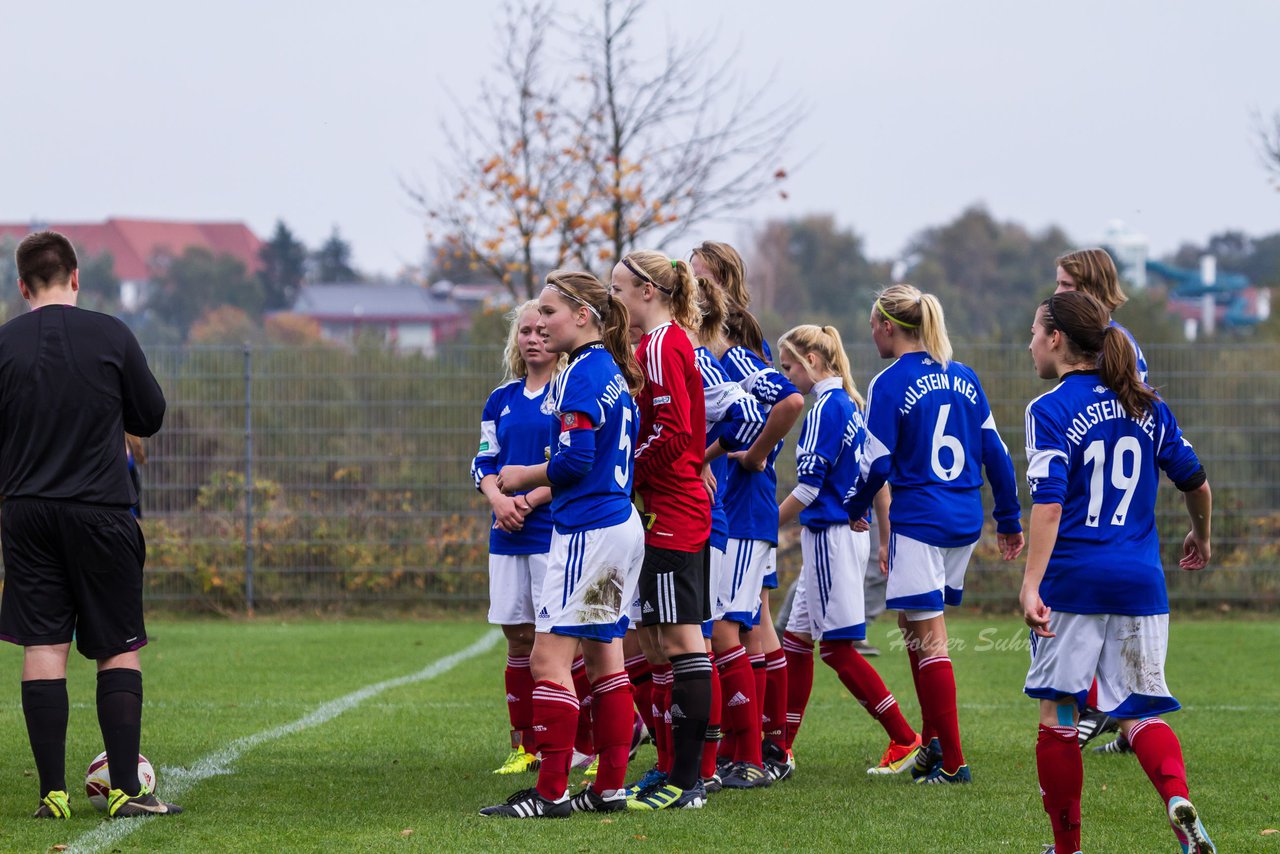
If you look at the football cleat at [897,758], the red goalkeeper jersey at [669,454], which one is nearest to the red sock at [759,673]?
the football cleat at [897,758]

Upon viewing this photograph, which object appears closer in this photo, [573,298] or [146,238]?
[573,298]

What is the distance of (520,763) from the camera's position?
6402mm

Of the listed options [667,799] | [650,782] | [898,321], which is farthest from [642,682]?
[898,321]

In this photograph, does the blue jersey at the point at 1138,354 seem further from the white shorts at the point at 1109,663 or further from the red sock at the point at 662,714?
the red sock at the point at 662,714

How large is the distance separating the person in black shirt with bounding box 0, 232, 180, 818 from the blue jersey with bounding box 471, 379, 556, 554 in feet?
5.14

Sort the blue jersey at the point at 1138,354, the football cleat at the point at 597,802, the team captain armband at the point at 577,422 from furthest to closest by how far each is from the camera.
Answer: the football cleat at the point at 597,802 < the team captain armband at the point at 577,422 < the blue jersey at the point at 1138,354

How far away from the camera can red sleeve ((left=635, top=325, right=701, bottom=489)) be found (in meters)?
5.40

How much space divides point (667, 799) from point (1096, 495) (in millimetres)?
2024

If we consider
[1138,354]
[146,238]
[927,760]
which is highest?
[146,238]

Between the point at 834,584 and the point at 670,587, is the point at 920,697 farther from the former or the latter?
the point at 670,587

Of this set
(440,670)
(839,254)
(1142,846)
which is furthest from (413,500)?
(839,254)

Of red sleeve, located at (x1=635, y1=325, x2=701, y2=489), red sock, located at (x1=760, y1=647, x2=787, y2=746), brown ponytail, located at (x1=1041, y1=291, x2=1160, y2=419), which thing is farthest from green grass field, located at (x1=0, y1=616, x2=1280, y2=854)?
brown ponytail, located at (x1=1041, y1=291, x2=1160, y2=419)

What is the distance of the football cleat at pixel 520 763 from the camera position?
20.9 feet

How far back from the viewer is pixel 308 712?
8070 millimetres
